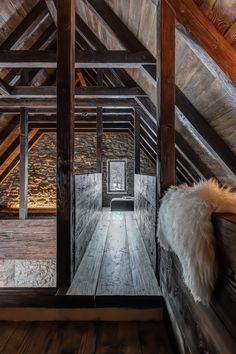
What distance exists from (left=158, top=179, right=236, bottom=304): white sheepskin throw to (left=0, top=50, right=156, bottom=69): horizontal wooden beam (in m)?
2.37

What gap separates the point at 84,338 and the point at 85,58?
9.64ft

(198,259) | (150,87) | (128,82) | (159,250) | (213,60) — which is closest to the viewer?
(198,259)

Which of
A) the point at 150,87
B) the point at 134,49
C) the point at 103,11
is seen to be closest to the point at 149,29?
the point at 134,49

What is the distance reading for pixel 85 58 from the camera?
316 cm

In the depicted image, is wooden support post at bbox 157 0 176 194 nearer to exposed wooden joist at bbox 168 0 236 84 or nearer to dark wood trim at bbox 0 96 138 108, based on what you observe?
exposed wooden joist at bbox 168 0 236 84

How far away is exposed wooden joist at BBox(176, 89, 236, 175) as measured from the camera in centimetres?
264

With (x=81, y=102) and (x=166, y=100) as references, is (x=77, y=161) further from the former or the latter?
(x=166, y=100)

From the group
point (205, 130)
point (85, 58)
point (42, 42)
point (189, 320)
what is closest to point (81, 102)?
point (42, 42)

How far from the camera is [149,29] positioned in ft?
8.48

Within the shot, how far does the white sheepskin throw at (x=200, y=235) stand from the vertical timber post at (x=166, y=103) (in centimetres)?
66

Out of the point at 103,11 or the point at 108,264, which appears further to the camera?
the point at 103,11

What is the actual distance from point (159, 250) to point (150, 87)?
259 cm

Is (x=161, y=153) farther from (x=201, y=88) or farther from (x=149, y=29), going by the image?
(x=149, y=29)

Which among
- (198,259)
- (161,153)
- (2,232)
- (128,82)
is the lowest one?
(2,232)
